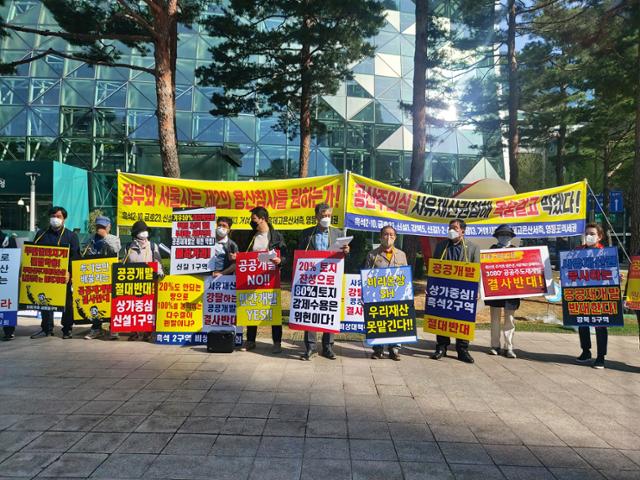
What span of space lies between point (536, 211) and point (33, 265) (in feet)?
28.6

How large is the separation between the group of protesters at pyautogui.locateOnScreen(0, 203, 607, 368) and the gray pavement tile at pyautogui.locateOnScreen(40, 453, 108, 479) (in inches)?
129

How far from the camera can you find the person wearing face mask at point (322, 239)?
248 inches

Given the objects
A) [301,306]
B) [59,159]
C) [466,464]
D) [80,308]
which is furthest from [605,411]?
[59,159]

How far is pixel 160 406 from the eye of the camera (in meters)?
4.32

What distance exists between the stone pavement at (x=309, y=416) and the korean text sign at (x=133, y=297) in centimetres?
49

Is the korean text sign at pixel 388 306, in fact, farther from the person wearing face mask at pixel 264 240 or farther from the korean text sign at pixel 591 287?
the korean text sign at pixel 591 287

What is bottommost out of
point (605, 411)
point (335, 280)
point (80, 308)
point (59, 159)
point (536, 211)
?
point (605, 411)

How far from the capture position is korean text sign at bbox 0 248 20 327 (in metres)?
6.97

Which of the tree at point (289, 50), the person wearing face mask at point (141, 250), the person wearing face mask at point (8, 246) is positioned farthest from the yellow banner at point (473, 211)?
the tree at point (289, 50)

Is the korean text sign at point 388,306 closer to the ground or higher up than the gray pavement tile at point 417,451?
higher up

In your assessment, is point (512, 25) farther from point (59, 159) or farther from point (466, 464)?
point (59, 159)

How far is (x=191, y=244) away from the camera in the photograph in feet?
22.2

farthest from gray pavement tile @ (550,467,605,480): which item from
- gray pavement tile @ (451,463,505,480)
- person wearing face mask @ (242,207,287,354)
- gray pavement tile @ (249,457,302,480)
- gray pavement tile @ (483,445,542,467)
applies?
person wearing face mask @ (242,207,287,354)

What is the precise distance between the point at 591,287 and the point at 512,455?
157 inches
